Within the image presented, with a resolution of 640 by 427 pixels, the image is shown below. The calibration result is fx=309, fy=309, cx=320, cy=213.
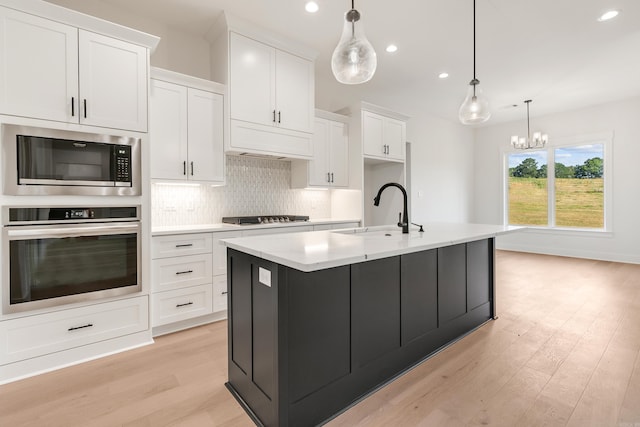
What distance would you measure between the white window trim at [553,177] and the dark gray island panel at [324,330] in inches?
222

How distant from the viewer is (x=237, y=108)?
3.21 meters

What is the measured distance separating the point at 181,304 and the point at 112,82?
1933 mm

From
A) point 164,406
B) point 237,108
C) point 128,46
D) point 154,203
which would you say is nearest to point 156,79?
point 128,46

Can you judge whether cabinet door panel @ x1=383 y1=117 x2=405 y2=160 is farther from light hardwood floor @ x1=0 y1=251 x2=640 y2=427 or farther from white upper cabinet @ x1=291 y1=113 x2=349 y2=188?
light hardwood floor @ x1=0 y1=251 x2=640 y2=427

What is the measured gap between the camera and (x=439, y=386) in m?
1.95

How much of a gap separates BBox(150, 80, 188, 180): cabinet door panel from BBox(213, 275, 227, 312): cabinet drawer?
1.05 m

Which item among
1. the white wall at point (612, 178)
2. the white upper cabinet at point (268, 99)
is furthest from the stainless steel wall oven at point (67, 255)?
the white wall at point (612, 178)

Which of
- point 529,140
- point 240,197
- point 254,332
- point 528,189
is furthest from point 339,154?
point 528,189

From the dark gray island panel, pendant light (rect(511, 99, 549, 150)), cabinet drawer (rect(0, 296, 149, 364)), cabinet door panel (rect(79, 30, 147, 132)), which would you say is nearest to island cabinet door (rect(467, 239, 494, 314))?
the dark gray island panel

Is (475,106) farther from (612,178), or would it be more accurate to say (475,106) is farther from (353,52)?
(612,178)

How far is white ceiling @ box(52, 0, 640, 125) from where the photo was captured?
289cm

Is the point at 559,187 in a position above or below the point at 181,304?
above

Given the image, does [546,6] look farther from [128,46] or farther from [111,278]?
[111,278]

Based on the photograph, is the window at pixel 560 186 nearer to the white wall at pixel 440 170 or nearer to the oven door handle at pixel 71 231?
the white wall at pixel 440 170
